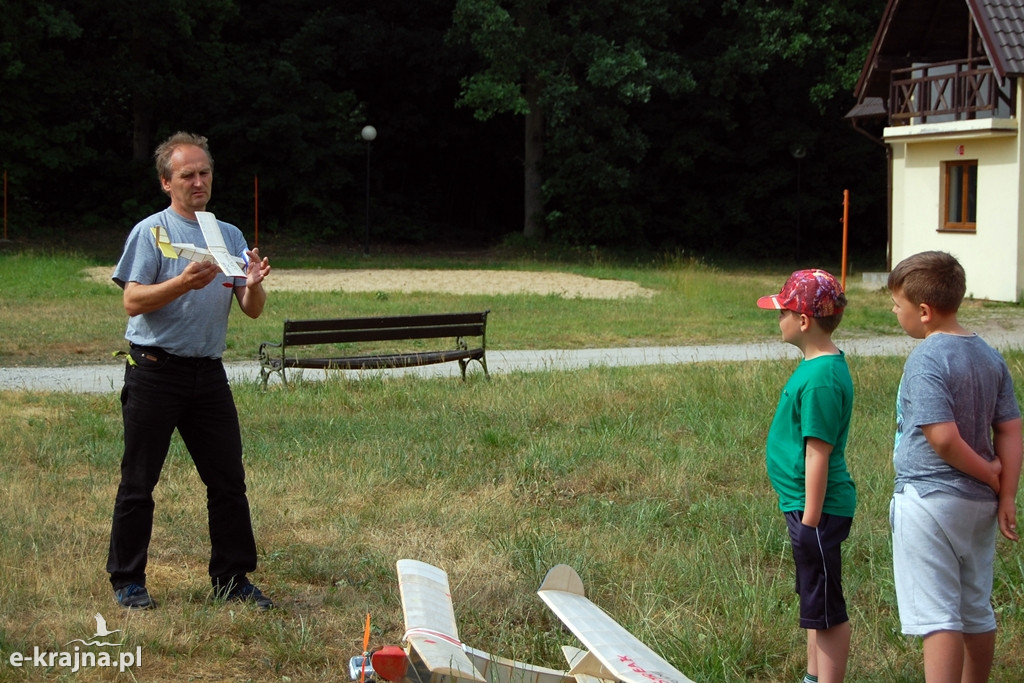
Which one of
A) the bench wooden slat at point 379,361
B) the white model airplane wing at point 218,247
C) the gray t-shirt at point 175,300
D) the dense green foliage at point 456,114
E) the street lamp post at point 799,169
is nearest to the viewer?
the white model airplane wing at point 218,247

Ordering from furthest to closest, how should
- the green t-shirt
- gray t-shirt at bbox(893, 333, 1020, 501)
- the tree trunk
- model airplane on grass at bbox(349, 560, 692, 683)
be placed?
the tree trunk, the green t-shirt, gray t-shirt at bbox(893, 333, 1020, 501), model airplane on grass at bbox(349, 560, 692, 683)

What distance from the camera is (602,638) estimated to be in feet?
11.8

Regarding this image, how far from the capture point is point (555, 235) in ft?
119

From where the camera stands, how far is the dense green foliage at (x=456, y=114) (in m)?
33.0

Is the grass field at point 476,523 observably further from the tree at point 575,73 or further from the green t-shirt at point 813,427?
the tree at point 575,73

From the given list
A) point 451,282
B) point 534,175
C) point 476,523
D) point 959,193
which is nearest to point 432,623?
point 476,523

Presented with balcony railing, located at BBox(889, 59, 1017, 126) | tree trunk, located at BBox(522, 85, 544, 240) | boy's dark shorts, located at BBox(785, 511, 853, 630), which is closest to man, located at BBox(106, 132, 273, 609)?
boy's dark shorts, located at BBox(785, 511, 853, 630)

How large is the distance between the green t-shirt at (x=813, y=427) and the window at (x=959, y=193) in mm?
21293

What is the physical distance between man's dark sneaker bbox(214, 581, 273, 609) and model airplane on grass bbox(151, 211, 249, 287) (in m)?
1.31

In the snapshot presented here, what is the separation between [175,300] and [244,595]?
123cm

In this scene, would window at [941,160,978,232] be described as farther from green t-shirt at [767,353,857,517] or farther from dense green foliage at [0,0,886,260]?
green t-shirt at [767,353,857,517]

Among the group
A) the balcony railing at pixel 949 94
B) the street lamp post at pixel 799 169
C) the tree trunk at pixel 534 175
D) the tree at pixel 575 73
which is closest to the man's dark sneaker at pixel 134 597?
the balcony railing at pixel 949 94

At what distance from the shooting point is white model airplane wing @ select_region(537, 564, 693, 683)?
3295mm

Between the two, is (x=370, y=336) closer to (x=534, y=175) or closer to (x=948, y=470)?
(x=948, y=470)
